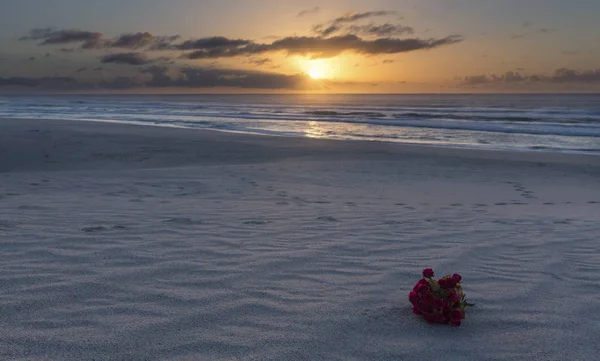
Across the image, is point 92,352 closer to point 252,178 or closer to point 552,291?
point 552,291

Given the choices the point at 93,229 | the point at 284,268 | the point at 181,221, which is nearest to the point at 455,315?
the point at 284,268

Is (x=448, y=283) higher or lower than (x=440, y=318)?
higher

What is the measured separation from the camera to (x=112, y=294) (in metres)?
3.46

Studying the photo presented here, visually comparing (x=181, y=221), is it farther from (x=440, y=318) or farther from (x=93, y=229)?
(x=440, y=318)

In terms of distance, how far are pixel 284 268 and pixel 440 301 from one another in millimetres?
1421

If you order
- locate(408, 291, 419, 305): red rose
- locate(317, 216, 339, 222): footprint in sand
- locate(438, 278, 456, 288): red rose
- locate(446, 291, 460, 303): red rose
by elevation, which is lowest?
locate(317, 216, 339, 222): footprint in sand

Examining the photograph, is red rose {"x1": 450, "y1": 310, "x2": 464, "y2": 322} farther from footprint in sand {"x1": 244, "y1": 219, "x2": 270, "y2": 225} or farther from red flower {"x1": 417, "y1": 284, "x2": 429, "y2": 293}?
footprint in sand {"x1": 244, "y1": 219, "x2": 270, "y2": 225}

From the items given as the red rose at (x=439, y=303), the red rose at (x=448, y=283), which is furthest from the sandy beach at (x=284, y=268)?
the red rose at (x=448, y=283)

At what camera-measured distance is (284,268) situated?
418 centimetres

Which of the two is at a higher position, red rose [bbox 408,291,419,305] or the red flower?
the red flower

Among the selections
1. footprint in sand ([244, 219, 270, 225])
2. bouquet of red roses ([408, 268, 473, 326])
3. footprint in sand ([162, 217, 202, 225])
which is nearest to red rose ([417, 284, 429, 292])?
bouquet of red roses ([408, 268, 473, 326])

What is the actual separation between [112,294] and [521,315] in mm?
2631

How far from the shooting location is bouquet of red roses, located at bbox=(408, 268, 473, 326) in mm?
3137

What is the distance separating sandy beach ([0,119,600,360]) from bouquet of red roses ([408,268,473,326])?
0.07 m
